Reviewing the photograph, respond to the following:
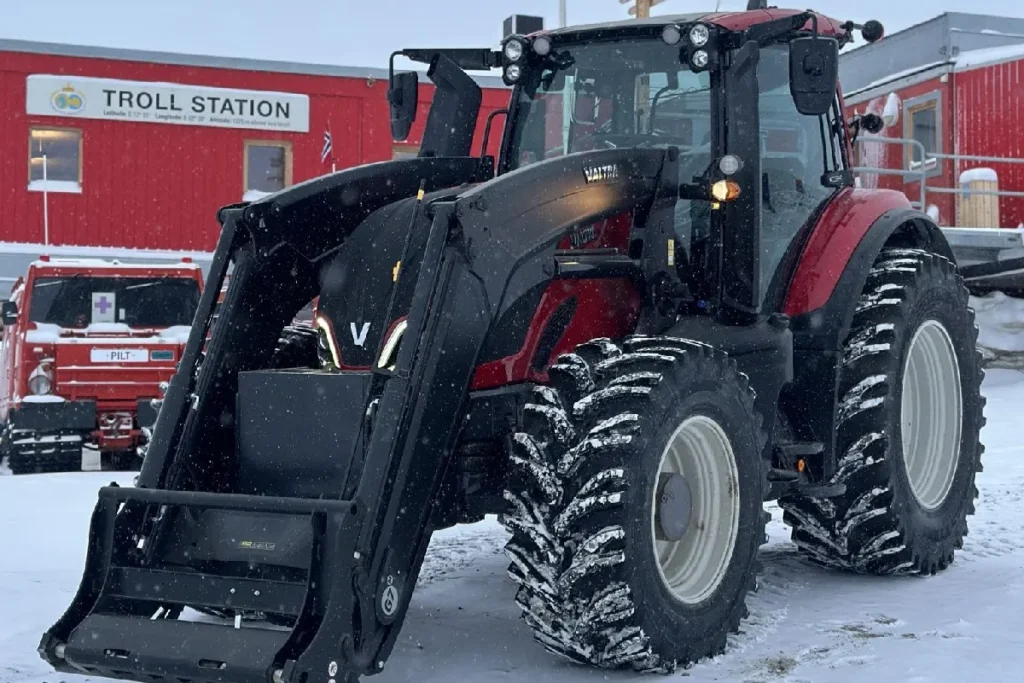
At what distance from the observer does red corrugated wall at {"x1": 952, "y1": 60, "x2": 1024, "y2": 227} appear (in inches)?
679

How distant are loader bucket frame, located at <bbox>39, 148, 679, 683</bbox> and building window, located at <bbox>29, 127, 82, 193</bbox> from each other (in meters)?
16.1

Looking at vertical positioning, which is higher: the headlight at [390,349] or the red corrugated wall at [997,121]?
the red corrugated wall at [997,121]

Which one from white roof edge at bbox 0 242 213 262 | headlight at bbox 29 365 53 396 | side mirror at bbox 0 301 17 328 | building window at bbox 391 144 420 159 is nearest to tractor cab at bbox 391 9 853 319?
headlight at bbox 29 365 53 396

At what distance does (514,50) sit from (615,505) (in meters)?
2.60

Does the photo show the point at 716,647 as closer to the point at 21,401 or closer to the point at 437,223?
the point at 437,223

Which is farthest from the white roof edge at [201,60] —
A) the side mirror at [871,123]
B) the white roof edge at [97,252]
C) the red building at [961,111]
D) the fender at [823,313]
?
the fender at [823,313]

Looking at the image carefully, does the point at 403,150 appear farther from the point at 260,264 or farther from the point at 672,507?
the point at 672,507

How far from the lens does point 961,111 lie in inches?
690

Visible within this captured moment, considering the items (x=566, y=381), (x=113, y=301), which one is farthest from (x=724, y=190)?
(x=113, y=301)

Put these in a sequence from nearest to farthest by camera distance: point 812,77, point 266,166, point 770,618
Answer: point 812,77 → point 770,618 → point 266,166

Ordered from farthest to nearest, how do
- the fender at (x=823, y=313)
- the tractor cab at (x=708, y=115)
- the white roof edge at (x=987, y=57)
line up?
1. the white roof edge at (x=987, y=57)
2. the fender at (x=823, y=313)
3. the tractor cab at (x=708, y=115)

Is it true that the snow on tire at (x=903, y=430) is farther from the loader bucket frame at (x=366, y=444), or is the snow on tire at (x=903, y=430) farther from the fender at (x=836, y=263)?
the loader bucket frame at (x=366, y=444)

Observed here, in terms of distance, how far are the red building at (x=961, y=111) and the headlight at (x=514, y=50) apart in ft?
37.7

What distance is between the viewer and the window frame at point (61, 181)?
20.3m
